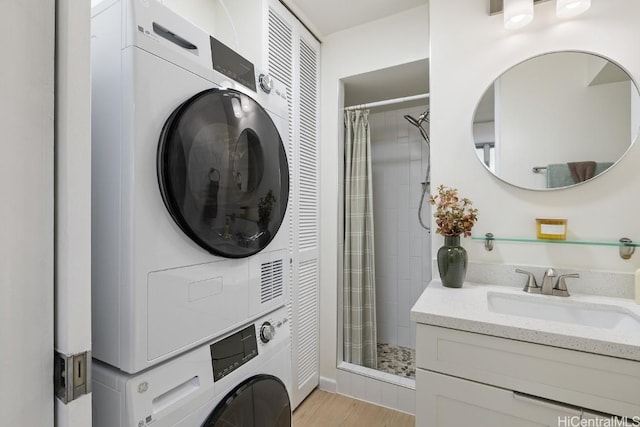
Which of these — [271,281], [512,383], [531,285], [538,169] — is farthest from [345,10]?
[512,383]

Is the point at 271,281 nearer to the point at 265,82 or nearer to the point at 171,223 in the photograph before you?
the point at 171,223

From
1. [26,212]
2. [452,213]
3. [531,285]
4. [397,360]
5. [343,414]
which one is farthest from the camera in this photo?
[397,360]

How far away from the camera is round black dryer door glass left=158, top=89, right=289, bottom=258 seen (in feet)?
2.45

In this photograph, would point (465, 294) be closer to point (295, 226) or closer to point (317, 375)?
point (295, 226)

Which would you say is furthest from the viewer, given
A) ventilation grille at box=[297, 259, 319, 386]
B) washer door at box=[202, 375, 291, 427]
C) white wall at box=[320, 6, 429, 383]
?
white wall at box=[320, 6, 429, 383]

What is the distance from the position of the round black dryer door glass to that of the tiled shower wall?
70.3 inches

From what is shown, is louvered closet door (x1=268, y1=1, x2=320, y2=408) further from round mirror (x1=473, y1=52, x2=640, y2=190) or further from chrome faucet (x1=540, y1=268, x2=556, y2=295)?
chrome faucet (x1=540, y1=268, x2=556, y2=295)

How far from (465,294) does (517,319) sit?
301 mm

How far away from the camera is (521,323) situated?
1.01 metres

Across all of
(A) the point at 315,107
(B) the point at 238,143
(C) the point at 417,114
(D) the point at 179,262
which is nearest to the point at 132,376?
(D) the point at 179,262

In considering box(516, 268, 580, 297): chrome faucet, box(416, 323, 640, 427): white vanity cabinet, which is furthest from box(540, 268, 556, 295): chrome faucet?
box(416, 323, 640, 427): white vanity cabinet

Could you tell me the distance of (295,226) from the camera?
5.98 ft

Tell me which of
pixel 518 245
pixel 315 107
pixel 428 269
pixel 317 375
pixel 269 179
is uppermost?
pixel 315 107

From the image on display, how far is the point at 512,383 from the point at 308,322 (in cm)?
124
